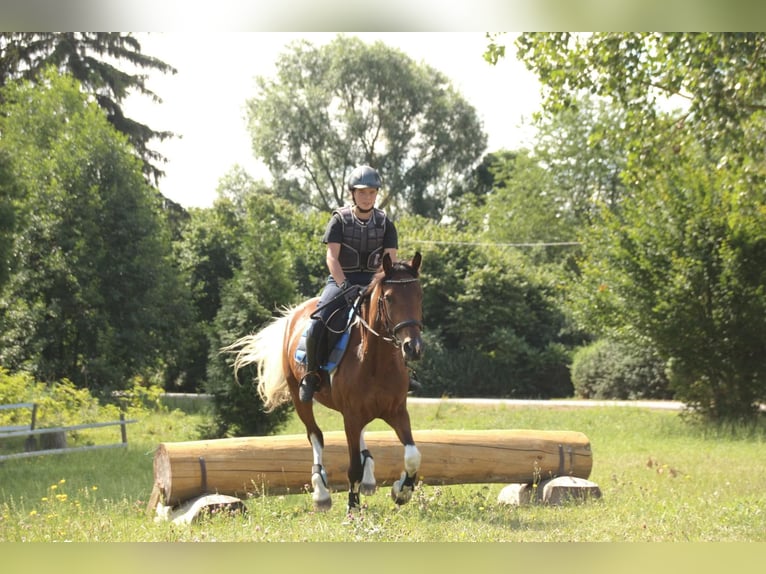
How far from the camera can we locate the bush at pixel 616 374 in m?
18.5

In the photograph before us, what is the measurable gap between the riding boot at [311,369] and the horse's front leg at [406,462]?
689mm

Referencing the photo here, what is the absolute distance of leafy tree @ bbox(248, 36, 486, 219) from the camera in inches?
558

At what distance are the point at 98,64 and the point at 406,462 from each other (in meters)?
11.3

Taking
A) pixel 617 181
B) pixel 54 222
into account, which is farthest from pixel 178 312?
pixel 617 181

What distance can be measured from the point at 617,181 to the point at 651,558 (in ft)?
74.8

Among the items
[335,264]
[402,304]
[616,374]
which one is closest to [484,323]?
[616,374]

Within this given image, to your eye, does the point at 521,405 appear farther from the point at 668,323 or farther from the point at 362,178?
the point at 362,178

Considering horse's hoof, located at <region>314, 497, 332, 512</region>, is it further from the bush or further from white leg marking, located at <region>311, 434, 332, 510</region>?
the bush

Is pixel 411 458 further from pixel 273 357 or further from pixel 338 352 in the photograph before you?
pixel 273 357

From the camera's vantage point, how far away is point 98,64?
1506 centimetres

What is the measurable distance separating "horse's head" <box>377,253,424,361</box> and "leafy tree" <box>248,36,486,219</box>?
27.8ft

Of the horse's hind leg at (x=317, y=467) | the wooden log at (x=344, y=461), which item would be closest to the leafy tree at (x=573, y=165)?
the wooden log at (x=344, y=461)

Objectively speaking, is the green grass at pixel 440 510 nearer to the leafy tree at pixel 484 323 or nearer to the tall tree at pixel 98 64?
the tall tree at pixel 98 64

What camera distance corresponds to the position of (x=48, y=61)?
14039mm
